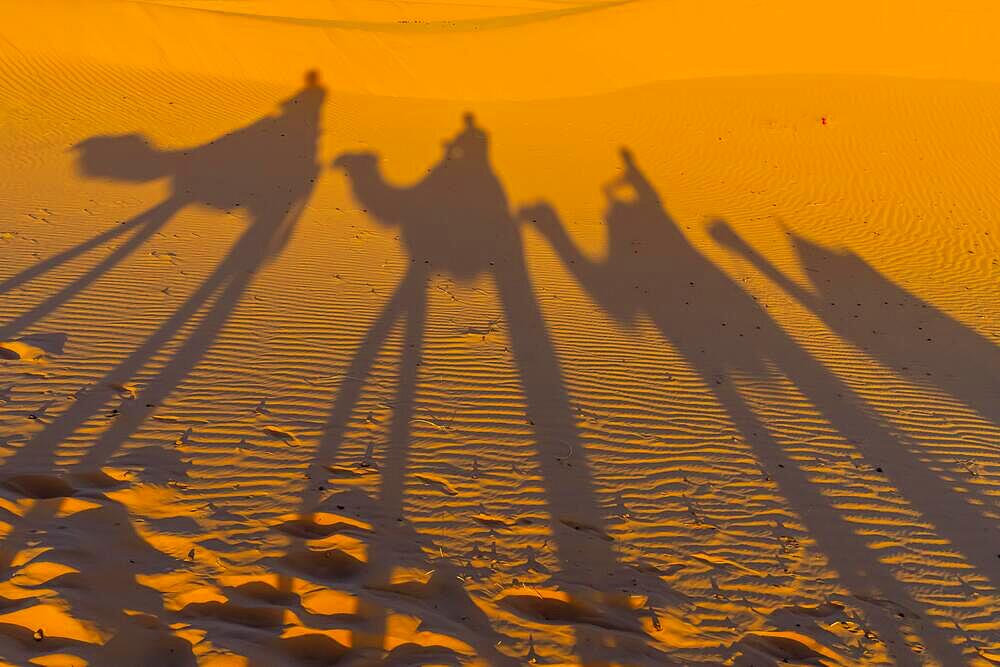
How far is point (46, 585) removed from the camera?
3.84 metres

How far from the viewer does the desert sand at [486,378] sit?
13.8ft

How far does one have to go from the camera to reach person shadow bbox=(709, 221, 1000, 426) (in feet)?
25.3

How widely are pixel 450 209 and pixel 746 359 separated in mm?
5244

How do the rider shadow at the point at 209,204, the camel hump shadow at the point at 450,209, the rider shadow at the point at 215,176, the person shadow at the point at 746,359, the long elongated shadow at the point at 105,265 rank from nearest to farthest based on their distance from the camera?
the person shadow at the point at 746,359, the rider shadow at the point at 209,204, the long elongated shadow at the point at 105,265, the rider shadow at the point at 215,176, the camel hump shadow at the point at 450,209

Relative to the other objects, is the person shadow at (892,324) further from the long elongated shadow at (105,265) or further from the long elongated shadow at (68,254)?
the long elongated shadow at (68,254)

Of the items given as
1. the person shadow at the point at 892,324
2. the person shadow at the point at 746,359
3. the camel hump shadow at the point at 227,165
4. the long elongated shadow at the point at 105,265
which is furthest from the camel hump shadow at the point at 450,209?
the person shadow at the point at 892,324

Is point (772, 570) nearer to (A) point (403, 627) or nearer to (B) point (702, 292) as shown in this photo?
(A) point (403, 627)

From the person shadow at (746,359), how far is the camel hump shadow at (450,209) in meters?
0.71

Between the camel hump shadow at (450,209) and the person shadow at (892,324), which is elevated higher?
the camel hump shadow at (450,209)

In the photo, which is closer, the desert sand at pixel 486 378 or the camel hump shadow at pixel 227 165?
the desert sand at pixel 486 378

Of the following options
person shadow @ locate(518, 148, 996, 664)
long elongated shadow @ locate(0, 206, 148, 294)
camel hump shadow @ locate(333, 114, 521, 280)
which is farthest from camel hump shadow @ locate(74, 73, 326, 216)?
person shadow @ locate(518, 148, 996, 664)

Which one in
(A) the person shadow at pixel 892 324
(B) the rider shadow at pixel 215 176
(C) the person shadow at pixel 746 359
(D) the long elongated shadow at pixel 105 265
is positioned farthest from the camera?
(B) the rider shadow at pixel 215 176

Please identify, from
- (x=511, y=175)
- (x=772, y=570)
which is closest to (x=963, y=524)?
(x=772, y=570)

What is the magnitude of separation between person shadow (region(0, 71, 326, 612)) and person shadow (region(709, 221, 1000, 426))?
6334 millimetres
